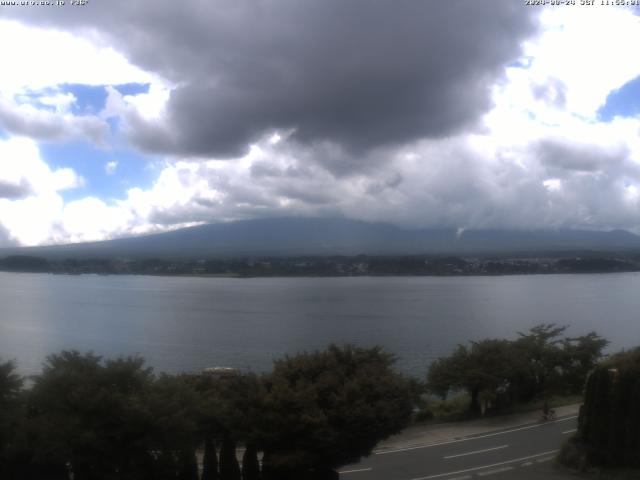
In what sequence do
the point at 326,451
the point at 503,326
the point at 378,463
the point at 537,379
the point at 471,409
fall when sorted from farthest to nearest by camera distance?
the point at 503,326 → the point at 537,379 → the point at 471,409 → the point at 378,463 → the point at 326,451

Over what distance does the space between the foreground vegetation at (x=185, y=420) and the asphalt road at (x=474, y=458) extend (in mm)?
2494

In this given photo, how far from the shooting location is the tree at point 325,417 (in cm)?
1114

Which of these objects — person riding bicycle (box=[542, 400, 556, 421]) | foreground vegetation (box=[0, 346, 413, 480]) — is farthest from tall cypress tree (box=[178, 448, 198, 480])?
person riding bicycle (box=[542, 400, 556, 421])

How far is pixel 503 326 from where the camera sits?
52.3m

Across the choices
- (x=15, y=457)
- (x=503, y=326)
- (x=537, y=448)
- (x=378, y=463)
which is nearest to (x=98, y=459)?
(x=15, y=457)

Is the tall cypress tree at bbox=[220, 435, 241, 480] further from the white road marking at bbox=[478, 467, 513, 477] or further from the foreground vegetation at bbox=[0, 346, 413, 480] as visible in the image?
the white road marking at bbox=[478, 467, 513, 477]

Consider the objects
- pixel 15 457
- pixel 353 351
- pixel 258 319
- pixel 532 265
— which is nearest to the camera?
pixel 15 457

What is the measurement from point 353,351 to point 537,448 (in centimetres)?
589

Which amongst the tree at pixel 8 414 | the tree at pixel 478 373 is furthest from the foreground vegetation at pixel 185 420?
the tree at pixel 478 373

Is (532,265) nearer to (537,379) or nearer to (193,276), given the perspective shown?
(193,276)

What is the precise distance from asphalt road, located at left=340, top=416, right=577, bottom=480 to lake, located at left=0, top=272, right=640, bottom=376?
10.6 metres

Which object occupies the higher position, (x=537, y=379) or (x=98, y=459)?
(x=98, y=459)

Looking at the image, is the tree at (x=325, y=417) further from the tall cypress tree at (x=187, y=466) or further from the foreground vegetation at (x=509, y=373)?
the foreground vegetation at (x=509, y=373)

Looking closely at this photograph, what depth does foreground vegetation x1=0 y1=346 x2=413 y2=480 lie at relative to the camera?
10242mm
